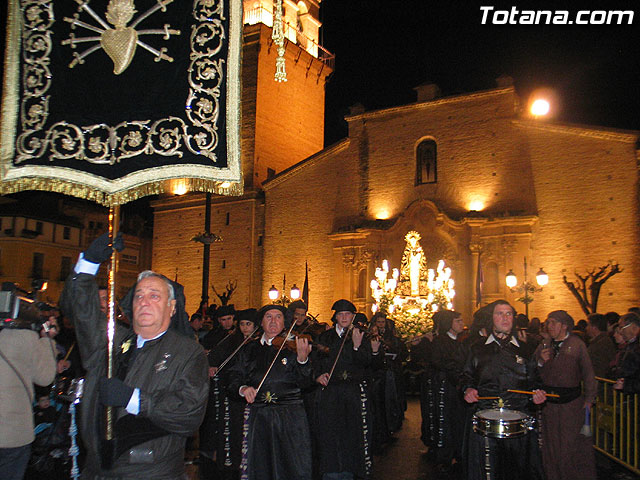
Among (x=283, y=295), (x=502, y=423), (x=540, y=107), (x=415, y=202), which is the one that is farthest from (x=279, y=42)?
(x=540, y=107)

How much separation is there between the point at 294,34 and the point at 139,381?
31454mm

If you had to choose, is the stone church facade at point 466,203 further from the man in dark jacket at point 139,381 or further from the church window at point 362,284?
the man in dark jacket at point 139,381

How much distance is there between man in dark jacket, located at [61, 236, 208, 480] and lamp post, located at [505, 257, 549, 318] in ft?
56.5

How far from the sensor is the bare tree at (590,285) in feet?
63.8

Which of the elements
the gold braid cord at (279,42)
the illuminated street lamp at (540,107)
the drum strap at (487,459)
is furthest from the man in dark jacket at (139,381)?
the illuminated street lamp at (540,107)

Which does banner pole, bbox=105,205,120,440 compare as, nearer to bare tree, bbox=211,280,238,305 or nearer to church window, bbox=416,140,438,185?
church window, bbox=416,140,438,185

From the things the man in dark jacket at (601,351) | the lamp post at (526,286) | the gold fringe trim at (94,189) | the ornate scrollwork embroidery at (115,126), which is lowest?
the man in dark jacket at (601,351)

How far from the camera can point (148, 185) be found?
404 cm

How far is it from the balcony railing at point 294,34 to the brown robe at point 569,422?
82.7 feet

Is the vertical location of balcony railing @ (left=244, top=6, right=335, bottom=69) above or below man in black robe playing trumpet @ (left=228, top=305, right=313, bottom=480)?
above

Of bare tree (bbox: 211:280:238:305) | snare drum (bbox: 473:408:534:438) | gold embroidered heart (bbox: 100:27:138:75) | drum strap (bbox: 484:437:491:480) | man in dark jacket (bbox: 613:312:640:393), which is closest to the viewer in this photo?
gold embroidered heart (bbox: 100:27:138:75)

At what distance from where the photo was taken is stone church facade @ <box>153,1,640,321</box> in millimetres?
20938

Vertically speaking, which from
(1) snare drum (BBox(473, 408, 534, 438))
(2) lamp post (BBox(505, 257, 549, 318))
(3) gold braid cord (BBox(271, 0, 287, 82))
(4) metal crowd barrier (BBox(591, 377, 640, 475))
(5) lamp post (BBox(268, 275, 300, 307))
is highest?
(3) gold braid cord (BBox(271, 0, 287, 82))

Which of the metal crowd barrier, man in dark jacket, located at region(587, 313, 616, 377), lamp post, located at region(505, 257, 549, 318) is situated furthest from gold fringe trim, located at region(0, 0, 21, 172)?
lamp post, located at region(505, 257, 549, 318)
